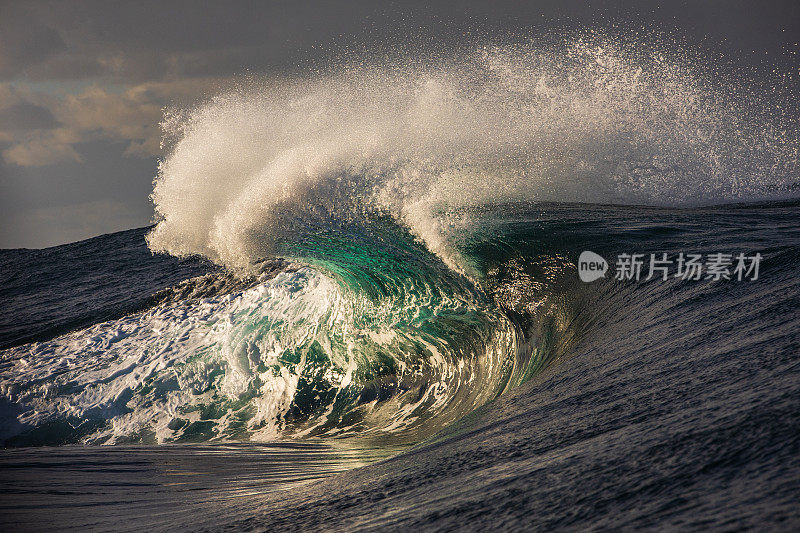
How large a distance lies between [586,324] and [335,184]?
11.3 ft

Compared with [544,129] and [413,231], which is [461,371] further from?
[544,129]

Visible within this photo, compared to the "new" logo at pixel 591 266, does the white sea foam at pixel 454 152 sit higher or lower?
higher

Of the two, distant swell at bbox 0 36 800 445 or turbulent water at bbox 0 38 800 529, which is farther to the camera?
distant swell at bbox 0 36 800 445

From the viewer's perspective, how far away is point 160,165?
821 cm

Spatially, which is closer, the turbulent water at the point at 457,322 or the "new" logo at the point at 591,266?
the turbulent water at the point at 457,322

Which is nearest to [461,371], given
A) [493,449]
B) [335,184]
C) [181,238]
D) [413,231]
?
[413,231]

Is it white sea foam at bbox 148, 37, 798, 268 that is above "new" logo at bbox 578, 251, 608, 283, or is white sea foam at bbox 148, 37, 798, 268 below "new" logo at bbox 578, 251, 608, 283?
above

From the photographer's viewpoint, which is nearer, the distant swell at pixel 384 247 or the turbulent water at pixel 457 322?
the turbulent water at pixel 457 322

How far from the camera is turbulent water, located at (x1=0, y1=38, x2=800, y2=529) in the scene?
1.73 metres

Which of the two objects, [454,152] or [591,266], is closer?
[591,266]

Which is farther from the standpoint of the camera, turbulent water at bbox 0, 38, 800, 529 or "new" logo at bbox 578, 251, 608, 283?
"new" logo at bbox 578, 251, 608, 283

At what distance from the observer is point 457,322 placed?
6.09 m

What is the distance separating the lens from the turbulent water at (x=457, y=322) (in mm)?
1730

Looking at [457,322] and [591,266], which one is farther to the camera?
[457,322]
